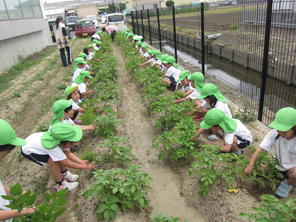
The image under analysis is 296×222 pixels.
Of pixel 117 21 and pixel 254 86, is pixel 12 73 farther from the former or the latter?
pixel 117 21

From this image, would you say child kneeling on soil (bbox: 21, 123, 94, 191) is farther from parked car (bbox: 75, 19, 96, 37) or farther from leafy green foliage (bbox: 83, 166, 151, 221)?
parked car (bbox: 75, 19, 96, 37)

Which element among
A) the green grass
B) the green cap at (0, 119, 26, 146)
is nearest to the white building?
the green grass

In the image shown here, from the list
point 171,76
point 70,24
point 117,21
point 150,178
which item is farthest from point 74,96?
point 70,24

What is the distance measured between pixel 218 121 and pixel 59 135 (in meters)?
1.89

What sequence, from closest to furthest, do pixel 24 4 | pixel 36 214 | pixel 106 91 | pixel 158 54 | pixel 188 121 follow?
pixel 36 214 < pixel 188 121 < pixel 106 91 < pixel 158 54 < pixel 24 4

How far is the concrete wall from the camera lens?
37.3 ft

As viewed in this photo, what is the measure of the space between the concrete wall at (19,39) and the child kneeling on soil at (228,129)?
1048 cm

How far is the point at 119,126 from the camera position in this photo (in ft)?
15.8

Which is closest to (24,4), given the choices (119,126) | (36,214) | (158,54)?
(158,54)

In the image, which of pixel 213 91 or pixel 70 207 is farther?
pixel 213 91

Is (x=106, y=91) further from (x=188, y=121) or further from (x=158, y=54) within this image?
(x=158, y=54)

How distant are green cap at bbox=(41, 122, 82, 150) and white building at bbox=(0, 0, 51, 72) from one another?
9.63 m

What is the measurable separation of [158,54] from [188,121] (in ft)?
15.6

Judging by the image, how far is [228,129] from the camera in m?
3.33
